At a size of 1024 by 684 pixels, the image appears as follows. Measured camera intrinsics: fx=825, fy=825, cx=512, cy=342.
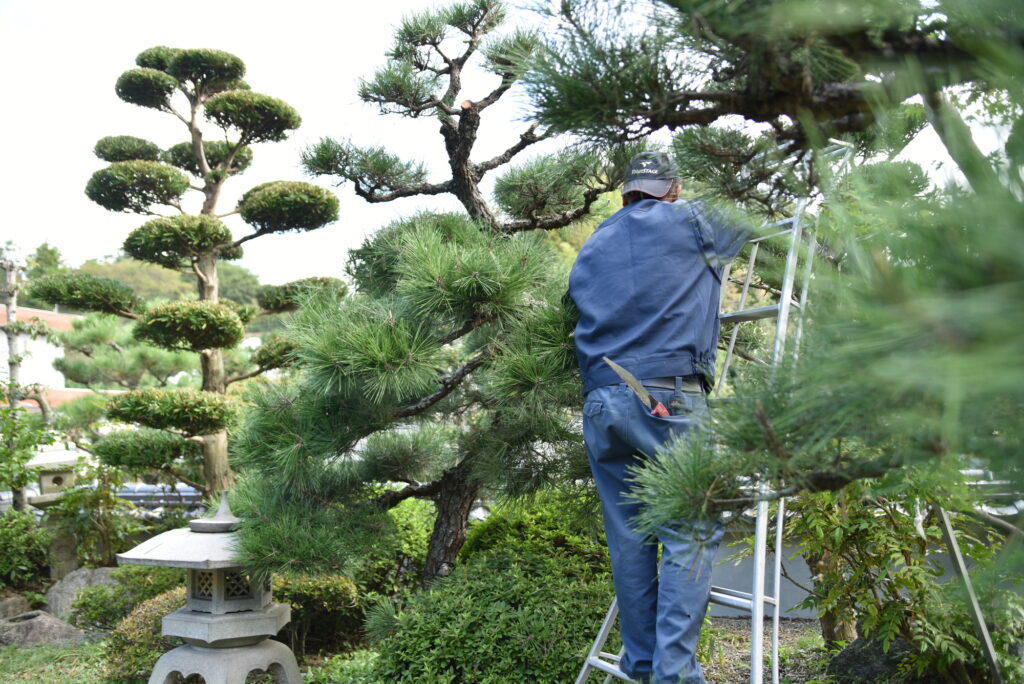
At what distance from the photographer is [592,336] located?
2.20 metres

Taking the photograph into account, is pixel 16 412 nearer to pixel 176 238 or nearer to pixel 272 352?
pixel 176 238

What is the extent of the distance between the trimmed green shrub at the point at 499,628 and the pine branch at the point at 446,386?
2.20 ft

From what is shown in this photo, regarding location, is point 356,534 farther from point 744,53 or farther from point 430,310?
point 744,53

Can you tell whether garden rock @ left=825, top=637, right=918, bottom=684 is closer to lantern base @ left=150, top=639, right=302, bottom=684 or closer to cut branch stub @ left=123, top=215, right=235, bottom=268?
lantern base @ left=150, top=639, right=302, bottom=684

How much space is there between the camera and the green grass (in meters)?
4.19

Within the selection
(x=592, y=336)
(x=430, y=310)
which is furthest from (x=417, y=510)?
(x=592, y=336)

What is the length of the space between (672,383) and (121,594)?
4270 millimetres

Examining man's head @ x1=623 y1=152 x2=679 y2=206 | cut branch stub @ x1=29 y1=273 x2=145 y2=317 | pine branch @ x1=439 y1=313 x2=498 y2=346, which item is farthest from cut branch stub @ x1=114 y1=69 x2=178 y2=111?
man's head @ x1=623 y1=152 x2=679 y2=206

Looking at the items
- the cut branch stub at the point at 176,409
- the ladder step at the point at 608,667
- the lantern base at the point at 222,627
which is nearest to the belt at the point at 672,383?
the ladder step at the point at 608,667

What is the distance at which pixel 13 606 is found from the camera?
18.3 ft

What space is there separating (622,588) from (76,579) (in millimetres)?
4937

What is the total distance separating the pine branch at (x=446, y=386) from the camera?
286 cm

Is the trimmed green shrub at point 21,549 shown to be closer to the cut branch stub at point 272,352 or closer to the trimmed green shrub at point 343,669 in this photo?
the cut branch stub at point 272,352

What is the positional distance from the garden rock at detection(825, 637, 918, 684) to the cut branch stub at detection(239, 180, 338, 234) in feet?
14.5
